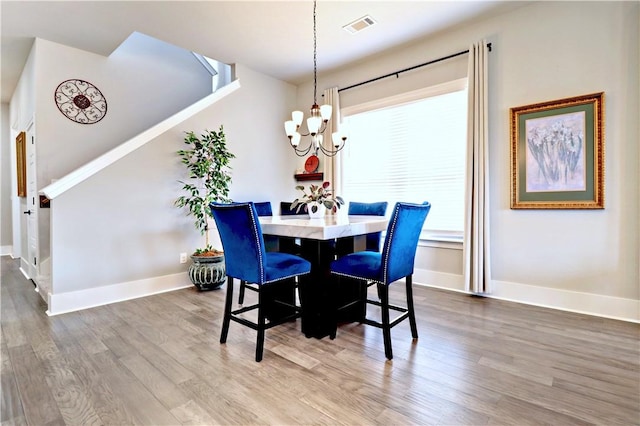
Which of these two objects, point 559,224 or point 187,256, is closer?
point 559,224

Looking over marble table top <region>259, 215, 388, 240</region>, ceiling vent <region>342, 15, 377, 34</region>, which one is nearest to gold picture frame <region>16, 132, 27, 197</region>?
marble table top <region>259, 215, 388, 240</region>

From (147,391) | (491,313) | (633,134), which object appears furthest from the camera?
(491,313)

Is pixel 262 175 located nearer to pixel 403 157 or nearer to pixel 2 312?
pixel 403 157

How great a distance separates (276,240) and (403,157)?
2.22m

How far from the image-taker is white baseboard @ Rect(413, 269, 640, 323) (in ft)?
8.96

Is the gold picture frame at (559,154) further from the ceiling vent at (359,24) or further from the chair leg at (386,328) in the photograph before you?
the chair leg at (386,328)

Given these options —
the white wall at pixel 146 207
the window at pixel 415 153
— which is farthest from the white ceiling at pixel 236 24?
the white wall at pixel 146 207

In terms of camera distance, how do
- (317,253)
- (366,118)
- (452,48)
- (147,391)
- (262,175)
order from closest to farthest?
(147,391) → (317,253) → (452,48) → (366,118) → (262,175)

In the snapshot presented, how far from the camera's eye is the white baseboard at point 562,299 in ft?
8.96

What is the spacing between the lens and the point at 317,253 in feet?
7.75

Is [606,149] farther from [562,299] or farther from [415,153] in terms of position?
[415,153]

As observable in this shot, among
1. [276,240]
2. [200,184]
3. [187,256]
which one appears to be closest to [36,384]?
[276,240]

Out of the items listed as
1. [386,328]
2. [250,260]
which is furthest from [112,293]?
[386,328]

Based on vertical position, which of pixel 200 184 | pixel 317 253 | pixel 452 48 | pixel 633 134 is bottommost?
pixel 317 253
